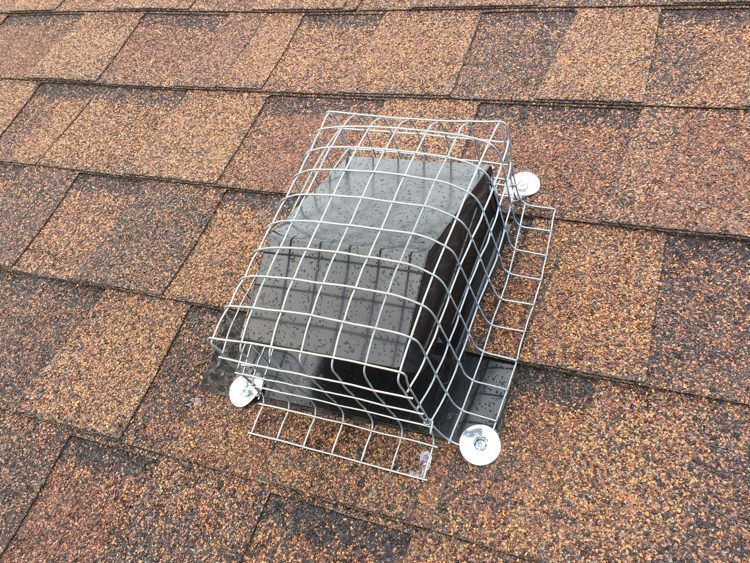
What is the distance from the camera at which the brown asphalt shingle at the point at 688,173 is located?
232 cm

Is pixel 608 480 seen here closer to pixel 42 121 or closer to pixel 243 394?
pixel 243 394

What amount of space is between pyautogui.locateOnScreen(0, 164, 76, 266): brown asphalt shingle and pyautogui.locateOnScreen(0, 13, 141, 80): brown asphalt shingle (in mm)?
846

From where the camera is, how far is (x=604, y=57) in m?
2.90

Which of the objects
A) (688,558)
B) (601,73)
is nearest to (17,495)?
(688,558)

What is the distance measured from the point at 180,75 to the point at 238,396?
2.33m

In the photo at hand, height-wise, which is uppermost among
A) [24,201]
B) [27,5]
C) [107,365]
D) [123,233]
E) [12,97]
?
[27,5]

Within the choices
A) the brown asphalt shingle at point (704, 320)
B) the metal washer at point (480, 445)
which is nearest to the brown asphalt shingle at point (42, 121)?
the metal washer at point (480, 445)

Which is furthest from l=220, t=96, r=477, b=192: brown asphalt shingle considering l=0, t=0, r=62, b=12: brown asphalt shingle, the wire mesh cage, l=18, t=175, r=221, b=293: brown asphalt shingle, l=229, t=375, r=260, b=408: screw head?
l=0, t=0, r=62, b=12: brown asphalt shingle

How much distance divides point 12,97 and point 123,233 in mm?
1879

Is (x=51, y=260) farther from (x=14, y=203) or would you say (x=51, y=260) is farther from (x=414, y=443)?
(x=414, y=443)

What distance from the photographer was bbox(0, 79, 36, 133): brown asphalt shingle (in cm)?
401

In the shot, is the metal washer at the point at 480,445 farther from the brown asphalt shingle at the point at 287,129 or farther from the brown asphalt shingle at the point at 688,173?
the brown asphalt shingle at the point at 287,129

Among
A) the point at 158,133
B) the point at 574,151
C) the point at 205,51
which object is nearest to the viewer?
the point at 574,151

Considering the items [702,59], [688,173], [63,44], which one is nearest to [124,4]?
[63,44]
